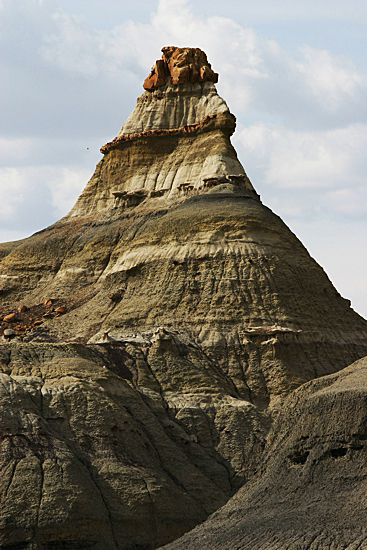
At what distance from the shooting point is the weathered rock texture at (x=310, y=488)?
41.8 m

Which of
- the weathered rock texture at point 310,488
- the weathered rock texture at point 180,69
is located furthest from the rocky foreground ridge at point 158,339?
the weathered rock texture at point 310,488

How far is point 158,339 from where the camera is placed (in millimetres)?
74375

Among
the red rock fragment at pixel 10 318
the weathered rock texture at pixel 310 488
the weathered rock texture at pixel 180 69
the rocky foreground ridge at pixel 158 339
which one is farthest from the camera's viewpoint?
the weathered rock texture at pixel 180 69

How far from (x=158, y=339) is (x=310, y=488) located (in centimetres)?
3043

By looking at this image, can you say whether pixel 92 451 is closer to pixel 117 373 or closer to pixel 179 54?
pixel 117 373

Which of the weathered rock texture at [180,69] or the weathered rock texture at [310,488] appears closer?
the weathered rock texture at [310,488]

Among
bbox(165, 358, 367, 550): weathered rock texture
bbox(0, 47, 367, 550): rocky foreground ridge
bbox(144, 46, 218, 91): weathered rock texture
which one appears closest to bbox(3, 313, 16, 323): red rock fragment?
bbox(0, 47, 367, 550): rocky foreground ridge

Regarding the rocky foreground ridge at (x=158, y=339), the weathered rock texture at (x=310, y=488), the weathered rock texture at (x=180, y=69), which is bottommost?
the weathered rock texture at (x=310, y=488)

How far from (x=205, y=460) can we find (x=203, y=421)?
3.43 m

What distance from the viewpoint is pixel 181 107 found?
100m

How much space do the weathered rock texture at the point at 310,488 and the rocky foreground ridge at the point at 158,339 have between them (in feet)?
1.05

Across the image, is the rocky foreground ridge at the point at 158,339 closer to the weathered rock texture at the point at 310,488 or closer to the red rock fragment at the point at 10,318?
the red rock fragment at the point at 10,318

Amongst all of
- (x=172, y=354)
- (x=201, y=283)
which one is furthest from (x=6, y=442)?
(x=201, y=283)

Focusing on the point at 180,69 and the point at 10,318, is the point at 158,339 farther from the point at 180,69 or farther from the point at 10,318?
the point at 180,69
